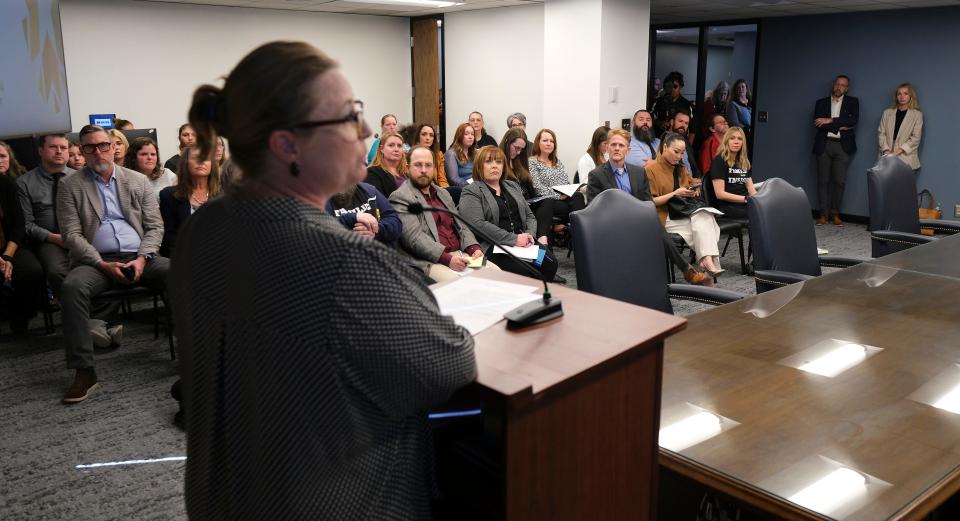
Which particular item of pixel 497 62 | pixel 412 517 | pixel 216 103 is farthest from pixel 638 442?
pixel 497 62

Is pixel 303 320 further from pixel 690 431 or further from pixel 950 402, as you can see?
pixel 950 402

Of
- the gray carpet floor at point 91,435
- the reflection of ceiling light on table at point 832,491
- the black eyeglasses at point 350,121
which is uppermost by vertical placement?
the black eyeglasses at point 350,121

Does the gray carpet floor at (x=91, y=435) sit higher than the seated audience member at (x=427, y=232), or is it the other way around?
the seated audience member at (x=427, y=232)

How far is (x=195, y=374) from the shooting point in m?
1.10

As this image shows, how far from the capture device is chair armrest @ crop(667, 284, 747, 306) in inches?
108

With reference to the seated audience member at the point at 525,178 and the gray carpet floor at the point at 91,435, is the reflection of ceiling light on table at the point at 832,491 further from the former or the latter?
the seated audience member at the point at 525,178

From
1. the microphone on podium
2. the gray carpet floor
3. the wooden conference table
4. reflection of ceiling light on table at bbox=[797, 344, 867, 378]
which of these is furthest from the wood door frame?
the microphone on podium

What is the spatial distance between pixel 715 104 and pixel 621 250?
8.02 metres

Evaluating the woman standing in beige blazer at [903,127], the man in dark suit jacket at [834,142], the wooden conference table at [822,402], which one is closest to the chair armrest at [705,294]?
the wooden conference table at [822,402]

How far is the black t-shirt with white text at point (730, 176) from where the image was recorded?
A: 5.89m

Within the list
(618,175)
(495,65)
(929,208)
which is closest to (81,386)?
(618,175)

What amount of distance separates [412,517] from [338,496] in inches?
5.7

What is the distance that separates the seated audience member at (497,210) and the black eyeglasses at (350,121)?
346 cm

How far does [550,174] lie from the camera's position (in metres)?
6.35
